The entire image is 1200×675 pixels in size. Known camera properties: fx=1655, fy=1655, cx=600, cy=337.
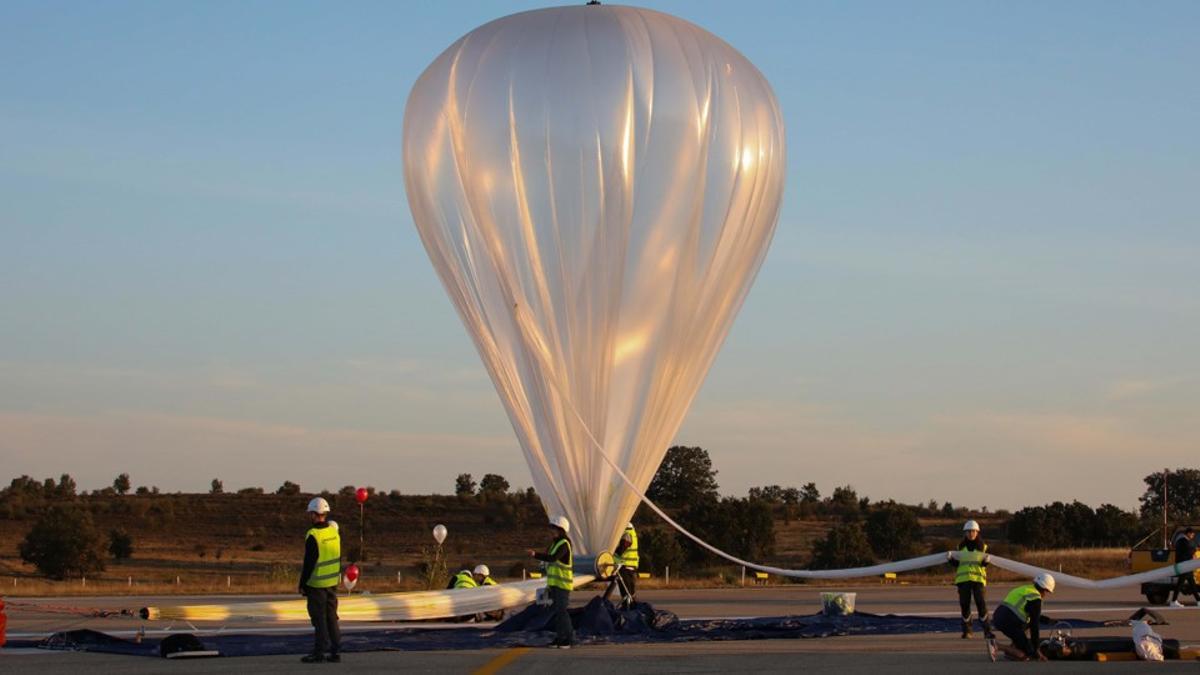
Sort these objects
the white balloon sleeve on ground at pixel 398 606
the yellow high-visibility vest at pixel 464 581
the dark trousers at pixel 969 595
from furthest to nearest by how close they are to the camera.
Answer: the yellow high-visibility vest at pixel 464 581 → the dark trousers at pixel 969 595 → the white balloon sleeve on ground at pixel 398 606

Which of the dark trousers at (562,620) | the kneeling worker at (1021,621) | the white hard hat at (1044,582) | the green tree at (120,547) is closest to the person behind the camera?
the kneeling worker at (1021,621)

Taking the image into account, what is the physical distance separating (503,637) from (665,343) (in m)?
5.11

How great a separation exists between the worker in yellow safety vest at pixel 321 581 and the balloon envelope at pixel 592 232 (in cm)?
610

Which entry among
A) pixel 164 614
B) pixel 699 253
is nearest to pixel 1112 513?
pixel 699 253

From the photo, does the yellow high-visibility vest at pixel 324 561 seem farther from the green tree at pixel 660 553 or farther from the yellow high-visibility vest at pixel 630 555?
the green tree at pixel 660 553

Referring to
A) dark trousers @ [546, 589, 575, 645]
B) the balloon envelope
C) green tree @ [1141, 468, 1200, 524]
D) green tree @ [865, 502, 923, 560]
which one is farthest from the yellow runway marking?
green tree @ [1141, 468, 1200, 524]

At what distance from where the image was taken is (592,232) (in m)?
22.9

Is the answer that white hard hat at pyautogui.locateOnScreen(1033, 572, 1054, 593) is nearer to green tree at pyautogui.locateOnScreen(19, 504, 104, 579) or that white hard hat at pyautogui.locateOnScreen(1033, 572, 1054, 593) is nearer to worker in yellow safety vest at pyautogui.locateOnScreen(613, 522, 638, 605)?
worker in yellow safety vest at pyautogui.locateOnScreen(613, 522, 638, 605)

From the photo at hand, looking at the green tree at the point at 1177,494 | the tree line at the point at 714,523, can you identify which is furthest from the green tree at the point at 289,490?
the green tree at the point at 1177,494

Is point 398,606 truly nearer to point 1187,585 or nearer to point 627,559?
point 627,559

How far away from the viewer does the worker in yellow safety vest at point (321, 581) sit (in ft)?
55.3

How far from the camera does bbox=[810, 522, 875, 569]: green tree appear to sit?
51719 millimetres

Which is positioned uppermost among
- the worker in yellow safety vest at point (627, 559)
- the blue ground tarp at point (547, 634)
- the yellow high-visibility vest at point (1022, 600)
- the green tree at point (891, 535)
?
the green tree at point (891, 535)

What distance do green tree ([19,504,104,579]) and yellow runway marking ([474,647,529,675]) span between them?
37584 millimetres
